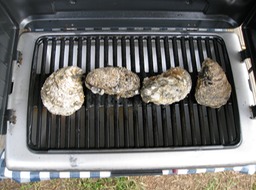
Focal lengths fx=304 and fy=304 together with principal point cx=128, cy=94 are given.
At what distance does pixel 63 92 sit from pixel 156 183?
0.97 meters

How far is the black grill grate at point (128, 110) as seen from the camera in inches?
48.9

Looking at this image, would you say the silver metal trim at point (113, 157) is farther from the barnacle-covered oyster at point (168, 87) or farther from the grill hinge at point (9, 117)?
the barnacle-covered oyster at point (168, 87)

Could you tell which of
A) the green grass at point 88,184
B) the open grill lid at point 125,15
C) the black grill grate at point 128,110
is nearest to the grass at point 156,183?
the green grass at point 88,184

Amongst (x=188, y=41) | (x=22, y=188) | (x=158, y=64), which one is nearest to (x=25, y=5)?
(x=158, y=64)

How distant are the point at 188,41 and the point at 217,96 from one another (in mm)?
323

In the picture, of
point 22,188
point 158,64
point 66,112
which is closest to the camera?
point 66,112

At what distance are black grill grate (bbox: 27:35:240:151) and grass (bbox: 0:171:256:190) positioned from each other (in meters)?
0.62

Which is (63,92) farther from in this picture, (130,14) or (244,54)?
(244,54)

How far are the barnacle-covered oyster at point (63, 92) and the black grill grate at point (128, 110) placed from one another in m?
0.06

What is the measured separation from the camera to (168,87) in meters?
1.21

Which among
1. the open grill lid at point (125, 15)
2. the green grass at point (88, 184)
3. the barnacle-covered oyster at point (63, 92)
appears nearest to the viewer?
the barnacle-covered oyster at point (63, 92)

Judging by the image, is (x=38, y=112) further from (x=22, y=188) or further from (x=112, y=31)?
(x=22, y=188)

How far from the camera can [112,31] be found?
55.2 inches

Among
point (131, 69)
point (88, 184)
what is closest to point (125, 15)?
point (131, 69)
